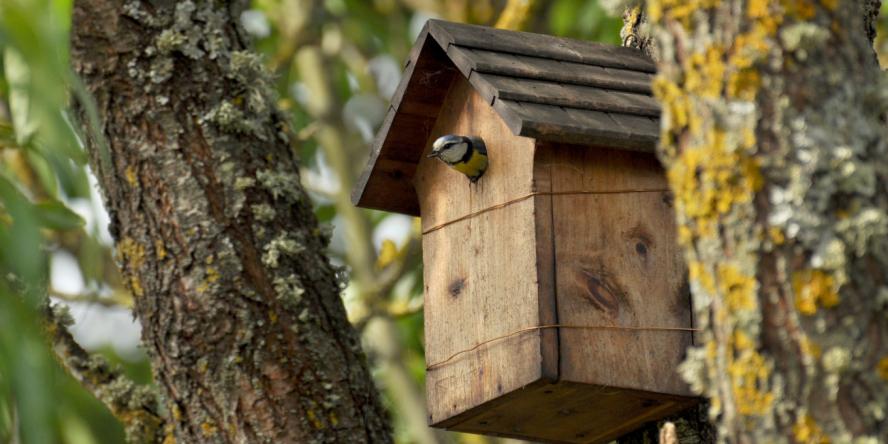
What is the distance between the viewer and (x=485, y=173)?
2344 millimetres

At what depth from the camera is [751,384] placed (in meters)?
1.20

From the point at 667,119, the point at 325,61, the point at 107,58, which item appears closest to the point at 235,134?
the point at 107,58

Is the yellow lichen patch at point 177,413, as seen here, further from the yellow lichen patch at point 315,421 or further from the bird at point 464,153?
the bird at point 464,153

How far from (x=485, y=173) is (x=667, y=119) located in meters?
1.03

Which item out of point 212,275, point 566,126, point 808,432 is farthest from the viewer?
point 212,275

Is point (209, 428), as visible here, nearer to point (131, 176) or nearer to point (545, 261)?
point (131, 176)

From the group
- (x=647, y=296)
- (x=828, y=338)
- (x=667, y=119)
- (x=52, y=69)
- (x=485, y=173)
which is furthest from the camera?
(x=485, y=173)

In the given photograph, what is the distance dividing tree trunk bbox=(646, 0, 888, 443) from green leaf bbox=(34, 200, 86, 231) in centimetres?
183

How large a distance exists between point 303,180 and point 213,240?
4.52 ft

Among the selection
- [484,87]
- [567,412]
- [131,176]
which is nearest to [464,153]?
[484,87]

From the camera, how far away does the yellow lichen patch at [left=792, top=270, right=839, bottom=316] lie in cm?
118

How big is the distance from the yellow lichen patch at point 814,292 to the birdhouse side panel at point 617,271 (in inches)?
34.7

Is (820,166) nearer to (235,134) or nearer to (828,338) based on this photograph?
(828,338)

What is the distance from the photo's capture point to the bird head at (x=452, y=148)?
232 cm
